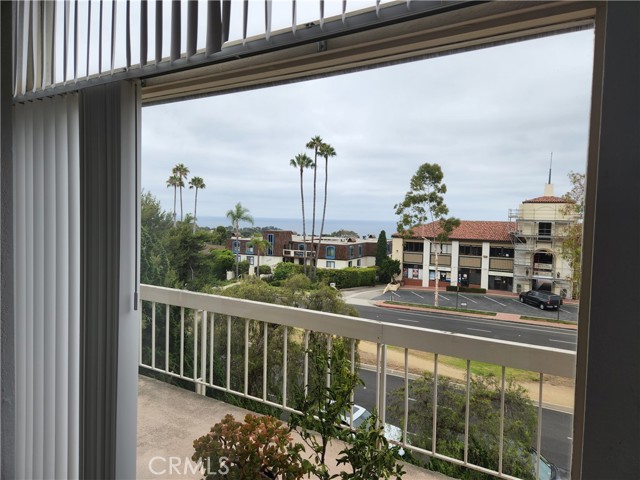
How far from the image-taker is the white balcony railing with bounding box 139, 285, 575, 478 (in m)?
1.44

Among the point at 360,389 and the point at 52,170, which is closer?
the point at 360,389

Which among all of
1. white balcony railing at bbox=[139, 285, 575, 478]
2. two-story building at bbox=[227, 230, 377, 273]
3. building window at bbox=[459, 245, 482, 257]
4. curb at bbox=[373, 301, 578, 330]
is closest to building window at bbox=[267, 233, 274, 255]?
two-story building at bbox=[227, 230, 377, 273]

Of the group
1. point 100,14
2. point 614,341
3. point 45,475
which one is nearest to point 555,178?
point 614,341

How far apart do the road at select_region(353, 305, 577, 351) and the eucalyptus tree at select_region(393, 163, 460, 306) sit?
3.1 inches

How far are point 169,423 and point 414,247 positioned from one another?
1.47 meters

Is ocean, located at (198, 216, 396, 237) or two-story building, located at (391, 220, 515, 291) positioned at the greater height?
ocean, located at (198, 216, 396, 237)

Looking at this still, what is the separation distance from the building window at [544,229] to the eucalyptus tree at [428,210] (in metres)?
0.21

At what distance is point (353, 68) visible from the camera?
123 centimetres

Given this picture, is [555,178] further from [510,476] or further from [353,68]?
[510,476]

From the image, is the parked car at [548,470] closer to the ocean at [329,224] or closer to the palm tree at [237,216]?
the ocean at [329,224]

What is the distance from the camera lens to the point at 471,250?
3.89 feet

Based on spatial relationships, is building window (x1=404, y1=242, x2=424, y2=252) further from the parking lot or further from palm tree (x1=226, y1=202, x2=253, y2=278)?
palm tree (x1=226, y1=202, x2=253, y2=278)

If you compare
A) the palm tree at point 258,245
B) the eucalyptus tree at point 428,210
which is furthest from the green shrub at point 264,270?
the eucalyptus tree at point 428,210

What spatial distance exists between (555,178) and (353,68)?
62cm
